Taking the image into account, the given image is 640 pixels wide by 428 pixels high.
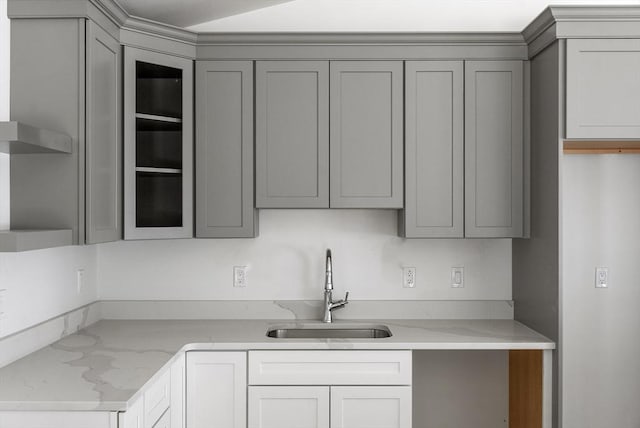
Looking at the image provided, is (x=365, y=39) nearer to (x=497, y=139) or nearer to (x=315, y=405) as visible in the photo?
(x=497, y=139)

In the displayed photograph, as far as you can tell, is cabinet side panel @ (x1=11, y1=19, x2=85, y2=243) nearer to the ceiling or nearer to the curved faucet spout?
the ceiling

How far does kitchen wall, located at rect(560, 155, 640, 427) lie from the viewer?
2711mm

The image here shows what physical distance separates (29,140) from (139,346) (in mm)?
981

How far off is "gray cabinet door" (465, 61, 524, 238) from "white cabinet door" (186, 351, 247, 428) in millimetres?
1292

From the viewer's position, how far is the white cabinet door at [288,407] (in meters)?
2.38

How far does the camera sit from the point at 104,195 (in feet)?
7.57

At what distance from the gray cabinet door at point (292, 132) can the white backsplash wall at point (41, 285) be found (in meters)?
0.93

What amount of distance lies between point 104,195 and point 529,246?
199 cm

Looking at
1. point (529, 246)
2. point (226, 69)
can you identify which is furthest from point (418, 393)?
point (226, 69)

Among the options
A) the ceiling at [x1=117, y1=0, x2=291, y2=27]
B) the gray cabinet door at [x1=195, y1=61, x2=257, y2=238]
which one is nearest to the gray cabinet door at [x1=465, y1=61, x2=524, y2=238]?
the gray cabinet door at [x1=195, y1=61, x2=257, y2=238]

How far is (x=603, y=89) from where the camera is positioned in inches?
91.4

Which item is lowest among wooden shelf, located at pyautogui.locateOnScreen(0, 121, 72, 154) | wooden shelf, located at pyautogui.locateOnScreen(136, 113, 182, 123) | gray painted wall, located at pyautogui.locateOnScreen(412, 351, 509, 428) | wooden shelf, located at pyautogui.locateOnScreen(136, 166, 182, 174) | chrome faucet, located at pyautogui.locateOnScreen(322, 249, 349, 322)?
gray painted wall, located at pyautogui.locateOnScreen(412, 351, 509, 428)

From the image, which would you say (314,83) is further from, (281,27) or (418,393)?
(418,393)

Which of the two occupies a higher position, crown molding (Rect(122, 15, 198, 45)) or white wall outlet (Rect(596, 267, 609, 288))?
crown molding (Rect(122, 15, 198, 45))
